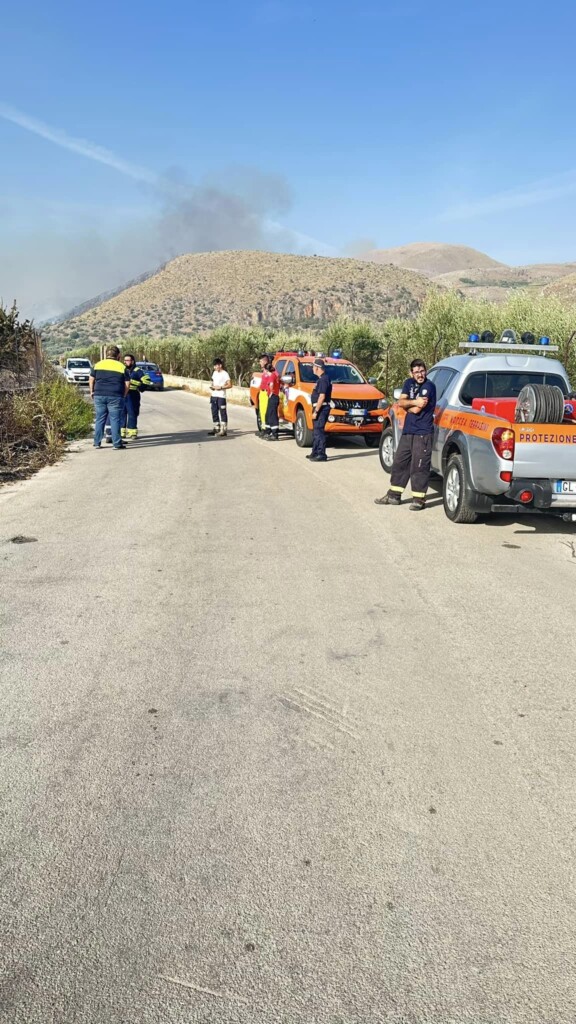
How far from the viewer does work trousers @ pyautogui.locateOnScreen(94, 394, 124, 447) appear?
44.2 feet

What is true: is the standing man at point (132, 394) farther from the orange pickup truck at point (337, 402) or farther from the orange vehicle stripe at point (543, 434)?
the orange vehicle stripe at point (543, 434)

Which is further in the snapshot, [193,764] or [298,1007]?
[193,764]

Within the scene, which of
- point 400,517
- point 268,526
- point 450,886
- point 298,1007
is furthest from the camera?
Result: point 400,517

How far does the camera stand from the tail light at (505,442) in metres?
7.21

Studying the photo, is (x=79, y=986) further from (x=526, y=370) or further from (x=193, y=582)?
(x=526, y=370)

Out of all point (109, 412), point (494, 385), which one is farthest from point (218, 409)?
point (494, 385)

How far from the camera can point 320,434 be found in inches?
503

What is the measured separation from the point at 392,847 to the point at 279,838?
1.39 feet

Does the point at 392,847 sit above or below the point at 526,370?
below

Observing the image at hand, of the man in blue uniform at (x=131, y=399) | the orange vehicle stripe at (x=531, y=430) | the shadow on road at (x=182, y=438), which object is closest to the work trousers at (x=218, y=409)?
the shadow on road at (x=182, y=438)

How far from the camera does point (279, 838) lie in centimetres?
274

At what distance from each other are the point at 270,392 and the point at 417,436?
23.7 ft

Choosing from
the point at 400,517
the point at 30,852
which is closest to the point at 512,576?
the point at 400,517

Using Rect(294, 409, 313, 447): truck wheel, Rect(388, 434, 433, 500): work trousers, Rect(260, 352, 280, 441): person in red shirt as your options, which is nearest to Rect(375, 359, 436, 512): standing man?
Rect(388, 434, 433, 500): work trousers
